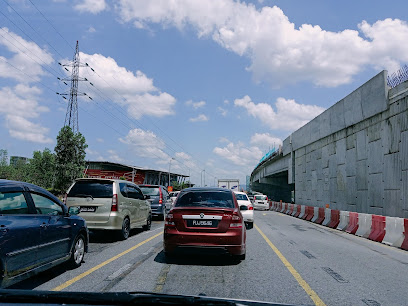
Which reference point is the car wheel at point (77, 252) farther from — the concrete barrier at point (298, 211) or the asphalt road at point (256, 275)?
the concrete barrier at point (298, 211)

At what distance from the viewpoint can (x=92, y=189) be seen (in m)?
10.1

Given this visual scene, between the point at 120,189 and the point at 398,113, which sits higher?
the point at 398,113

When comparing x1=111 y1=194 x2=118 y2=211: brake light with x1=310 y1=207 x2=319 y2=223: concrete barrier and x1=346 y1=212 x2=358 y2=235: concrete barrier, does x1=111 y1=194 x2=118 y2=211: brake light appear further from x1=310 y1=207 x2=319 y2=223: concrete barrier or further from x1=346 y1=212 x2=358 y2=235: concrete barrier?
x1=310 y1=207 x2=319 y2=223: concrete barrier

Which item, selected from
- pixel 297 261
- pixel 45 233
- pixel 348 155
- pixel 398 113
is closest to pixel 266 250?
pixel 297 261

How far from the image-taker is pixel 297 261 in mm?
7559

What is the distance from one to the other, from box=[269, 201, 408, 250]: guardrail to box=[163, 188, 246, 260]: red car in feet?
20.8

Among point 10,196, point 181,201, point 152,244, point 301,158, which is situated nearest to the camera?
point 10,196

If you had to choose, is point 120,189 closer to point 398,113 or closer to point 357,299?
point 357,299

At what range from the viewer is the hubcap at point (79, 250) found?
21.7ft

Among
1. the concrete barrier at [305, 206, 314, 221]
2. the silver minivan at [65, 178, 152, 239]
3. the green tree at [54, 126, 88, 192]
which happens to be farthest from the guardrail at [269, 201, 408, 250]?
the green tree at [54, 126, 88, 192]

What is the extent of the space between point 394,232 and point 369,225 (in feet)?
6.21

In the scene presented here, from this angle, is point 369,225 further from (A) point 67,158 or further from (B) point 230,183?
(A) point 67,158

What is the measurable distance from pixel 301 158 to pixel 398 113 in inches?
788

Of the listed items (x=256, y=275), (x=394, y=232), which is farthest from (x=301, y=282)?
(x=394, y=232)
